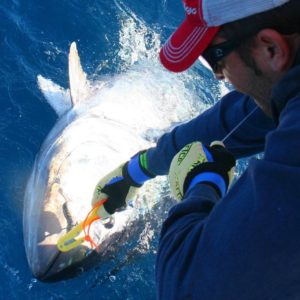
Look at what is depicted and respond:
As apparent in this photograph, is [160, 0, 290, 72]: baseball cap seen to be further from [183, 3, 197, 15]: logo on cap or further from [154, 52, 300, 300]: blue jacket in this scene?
[154, 52, 300, 300]: blue jacket

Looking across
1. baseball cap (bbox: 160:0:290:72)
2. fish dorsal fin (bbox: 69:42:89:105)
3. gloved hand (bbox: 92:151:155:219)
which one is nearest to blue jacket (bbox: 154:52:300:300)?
baseball cap (bbox: 160:0:290:72)

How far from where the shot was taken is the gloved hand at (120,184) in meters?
3.05

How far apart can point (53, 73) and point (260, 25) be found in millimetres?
3718

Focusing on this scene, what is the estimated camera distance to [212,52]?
170cm

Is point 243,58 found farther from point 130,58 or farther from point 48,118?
point 130,58

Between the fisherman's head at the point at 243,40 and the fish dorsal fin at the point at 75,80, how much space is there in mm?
2522

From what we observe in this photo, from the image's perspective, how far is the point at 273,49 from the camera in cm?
153

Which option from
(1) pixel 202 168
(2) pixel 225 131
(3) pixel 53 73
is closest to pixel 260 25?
(1) pixel 202 168

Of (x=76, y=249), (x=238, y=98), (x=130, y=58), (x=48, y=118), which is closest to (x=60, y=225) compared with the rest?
(x=76, y=249)

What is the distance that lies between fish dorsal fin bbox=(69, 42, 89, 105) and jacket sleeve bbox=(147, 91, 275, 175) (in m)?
1.37

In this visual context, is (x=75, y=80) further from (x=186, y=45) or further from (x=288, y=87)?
(x=288, y=87)

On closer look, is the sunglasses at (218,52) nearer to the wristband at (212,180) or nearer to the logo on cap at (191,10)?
the logo on cap at (191,10)

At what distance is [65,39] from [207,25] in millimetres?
3926

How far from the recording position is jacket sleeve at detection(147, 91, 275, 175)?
106 inches
